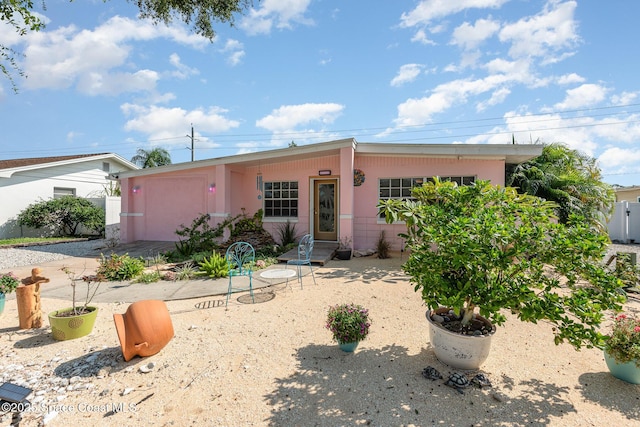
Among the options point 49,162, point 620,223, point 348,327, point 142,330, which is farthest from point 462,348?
point 49,162

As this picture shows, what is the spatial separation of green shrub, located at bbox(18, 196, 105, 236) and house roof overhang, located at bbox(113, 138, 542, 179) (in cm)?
834

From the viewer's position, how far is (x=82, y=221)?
44.3ft

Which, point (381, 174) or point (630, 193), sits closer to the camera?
point (381, 174)

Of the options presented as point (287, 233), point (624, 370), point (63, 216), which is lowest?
point (624, 370)

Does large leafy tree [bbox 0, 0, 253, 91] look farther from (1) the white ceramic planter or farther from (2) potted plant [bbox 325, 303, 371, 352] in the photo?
(1) the white ceramic planter

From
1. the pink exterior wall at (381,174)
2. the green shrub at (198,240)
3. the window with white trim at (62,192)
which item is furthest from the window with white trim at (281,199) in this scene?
the window with white trim at (62,192)

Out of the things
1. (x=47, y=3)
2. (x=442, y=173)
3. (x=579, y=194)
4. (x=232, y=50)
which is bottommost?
(x=579, y=194)

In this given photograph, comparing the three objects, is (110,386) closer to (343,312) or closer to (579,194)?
(343,312)

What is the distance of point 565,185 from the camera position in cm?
854

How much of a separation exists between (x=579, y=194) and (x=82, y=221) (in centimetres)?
1958

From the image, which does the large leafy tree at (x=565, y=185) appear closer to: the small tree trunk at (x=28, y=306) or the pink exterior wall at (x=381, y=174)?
the pink exterior wall at (x=381, y=174)

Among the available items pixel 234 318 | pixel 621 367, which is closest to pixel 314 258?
pixel 234 318

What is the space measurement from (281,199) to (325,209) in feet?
5.03

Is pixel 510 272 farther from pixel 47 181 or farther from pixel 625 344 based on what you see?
pixel 47 181
